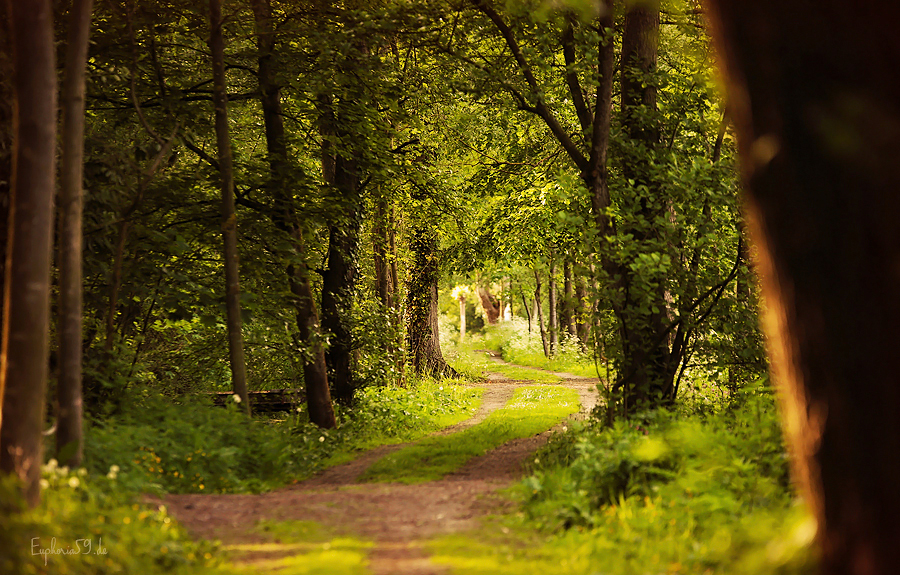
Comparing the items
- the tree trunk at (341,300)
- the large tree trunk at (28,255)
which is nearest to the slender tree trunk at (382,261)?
the tree trunk at (341,300)

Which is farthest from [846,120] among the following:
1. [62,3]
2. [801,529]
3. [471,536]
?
[62,3]

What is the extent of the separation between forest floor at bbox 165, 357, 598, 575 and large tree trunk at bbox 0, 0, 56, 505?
154 centimetres

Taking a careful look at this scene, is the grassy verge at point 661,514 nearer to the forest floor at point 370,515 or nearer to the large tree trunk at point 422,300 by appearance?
the forest floor at point 370,515

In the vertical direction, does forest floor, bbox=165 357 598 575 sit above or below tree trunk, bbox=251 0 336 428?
below

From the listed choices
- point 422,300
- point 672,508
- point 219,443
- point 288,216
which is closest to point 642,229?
point 672,508

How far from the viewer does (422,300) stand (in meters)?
19.9

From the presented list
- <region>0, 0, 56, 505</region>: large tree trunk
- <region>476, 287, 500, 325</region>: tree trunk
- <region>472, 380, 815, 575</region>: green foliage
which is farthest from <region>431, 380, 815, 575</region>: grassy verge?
<region>476, 287, 500, 325</region>: tree trunk

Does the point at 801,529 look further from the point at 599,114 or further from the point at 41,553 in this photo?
the point at 599,114

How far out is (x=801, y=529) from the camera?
3182 millimetres

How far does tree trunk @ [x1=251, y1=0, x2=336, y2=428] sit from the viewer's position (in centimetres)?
1149

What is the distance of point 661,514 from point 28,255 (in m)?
5.11

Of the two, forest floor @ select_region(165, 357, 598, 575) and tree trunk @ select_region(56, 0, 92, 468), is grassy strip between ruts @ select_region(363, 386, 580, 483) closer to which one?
forest floor @ select_region(165, 357, 598, 575)

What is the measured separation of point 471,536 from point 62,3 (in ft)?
33.2

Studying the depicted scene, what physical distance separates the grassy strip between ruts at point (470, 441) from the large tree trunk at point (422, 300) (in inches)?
152
